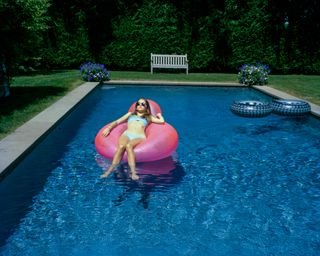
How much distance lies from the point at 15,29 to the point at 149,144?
6.46m

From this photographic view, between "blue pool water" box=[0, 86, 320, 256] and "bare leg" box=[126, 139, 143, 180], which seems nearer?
"blue pool water" box=[0, 86, 320, 256]

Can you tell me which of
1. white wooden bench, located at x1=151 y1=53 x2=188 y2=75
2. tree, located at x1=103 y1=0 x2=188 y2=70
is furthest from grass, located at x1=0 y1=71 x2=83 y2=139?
white wooden bench, located at x1=151 y1=53 x2=188 y2=75

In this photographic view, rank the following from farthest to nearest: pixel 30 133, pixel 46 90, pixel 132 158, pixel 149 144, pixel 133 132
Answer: pixel 46 90
pixel 30 133
pixel 133 132
pixel 149 144
pixel 132 158

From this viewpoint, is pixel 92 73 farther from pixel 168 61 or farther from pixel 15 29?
pixel 15 29

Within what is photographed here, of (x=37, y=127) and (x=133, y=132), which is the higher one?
(x=133, y=132)

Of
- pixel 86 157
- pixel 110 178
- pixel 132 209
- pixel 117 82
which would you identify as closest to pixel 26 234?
pixel 132 209

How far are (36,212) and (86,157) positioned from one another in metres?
2.26

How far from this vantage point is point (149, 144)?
6.36m

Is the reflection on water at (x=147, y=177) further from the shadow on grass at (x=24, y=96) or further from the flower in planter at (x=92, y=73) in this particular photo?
the flower in planter at (x=92, y=73)

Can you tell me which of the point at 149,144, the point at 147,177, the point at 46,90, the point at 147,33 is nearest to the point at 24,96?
the point at 46,90

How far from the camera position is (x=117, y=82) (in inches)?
638

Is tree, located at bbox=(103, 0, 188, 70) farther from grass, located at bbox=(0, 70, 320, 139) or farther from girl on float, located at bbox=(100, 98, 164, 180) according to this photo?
girl on float, located at bbox=(100, 98, 164, 180)

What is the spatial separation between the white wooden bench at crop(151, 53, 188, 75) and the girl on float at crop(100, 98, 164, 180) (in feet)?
41.3

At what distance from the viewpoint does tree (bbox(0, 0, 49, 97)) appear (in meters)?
10.2
